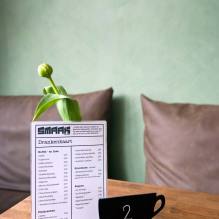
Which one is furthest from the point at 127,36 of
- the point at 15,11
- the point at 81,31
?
the point at 15,11

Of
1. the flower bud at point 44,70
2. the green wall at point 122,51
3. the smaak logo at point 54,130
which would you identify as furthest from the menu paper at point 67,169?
the green wall at point 122,51

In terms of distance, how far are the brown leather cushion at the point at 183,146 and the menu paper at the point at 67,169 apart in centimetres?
63

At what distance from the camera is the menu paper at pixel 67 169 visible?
584mm

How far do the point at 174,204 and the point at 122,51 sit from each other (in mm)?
851

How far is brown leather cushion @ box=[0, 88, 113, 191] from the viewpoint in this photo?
1.35 m

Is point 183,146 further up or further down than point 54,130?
further down

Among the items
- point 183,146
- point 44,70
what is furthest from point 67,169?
point 183,146

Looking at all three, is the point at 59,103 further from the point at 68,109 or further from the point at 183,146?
the point at 183,146

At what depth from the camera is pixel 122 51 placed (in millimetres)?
1425

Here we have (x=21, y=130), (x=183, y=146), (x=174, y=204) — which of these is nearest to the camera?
(x=174, y=204)

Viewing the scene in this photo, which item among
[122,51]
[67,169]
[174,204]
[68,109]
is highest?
[122,51]

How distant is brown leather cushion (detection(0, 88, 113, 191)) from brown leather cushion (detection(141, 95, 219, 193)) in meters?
0.24

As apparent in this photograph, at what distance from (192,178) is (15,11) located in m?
1.26

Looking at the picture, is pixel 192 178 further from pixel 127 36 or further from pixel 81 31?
pixel 81 31
